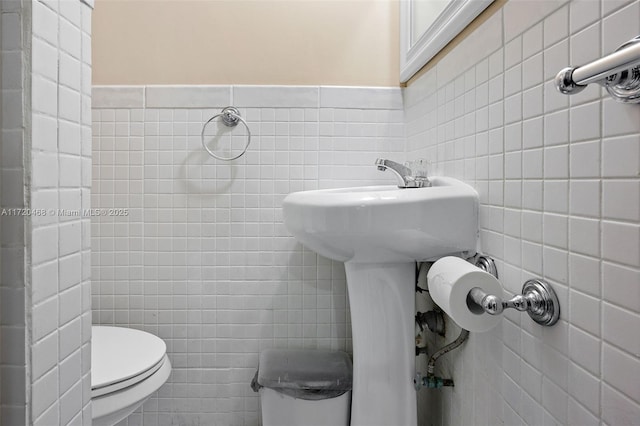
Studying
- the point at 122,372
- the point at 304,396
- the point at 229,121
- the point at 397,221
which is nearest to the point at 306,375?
the point at 304,396

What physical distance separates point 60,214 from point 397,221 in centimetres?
66

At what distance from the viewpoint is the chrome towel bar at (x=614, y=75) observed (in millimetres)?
418

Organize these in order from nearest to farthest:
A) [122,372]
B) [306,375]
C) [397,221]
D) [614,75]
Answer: [614,75] → [397,221] → [122,372] → [306,375]

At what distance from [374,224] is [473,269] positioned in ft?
0.85

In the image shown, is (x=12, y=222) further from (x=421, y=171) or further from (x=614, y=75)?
(x=421, y=171)

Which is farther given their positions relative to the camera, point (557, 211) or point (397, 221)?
point (397, 221)

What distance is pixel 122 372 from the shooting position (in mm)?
1087

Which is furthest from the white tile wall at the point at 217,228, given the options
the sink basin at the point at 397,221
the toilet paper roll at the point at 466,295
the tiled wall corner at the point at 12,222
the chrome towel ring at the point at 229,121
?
the tiled wall corner at the point at 12,222

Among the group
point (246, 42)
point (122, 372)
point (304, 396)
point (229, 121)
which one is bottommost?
point (304, 396)

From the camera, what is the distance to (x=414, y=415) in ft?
3.82

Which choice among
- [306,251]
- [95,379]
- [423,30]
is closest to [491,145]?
[423,30]

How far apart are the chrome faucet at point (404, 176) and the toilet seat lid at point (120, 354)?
88 centimetres

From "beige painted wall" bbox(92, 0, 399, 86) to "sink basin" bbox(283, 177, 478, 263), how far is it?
29.1 inches

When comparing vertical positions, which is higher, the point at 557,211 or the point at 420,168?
the point at 420,168
